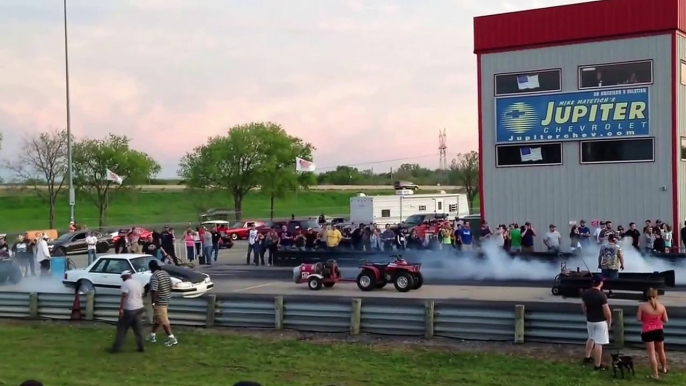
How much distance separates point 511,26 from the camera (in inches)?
1244

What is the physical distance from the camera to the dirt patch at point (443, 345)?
1254 cm

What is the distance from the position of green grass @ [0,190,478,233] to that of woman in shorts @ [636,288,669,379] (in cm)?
5370

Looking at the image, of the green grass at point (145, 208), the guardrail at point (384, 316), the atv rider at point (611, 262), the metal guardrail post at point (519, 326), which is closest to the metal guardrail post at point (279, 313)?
the guardrail at point (384, 316)

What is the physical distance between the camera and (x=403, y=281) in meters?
21.3

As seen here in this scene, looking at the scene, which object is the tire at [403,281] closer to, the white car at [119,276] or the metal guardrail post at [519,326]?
the white car at [119,276]

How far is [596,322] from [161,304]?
25.4 feet

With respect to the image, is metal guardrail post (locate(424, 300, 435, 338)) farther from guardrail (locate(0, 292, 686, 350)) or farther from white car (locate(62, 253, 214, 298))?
white car (locate(62, 253, 214, 298))

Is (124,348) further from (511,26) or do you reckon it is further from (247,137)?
(247,137)

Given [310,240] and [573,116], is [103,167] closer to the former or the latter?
[310,240]

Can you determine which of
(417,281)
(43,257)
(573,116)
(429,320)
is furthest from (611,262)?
(43,257)

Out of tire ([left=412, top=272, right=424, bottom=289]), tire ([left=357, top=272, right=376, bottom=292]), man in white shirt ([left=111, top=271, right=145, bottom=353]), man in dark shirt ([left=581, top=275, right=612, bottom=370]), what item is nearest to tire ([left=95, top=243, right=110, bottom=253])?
tire ([left=357, top=272, right=376, bottom=292])

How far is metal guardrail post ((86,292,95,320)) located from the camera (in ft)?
57.3

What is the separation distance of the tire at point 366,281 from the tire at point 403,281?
23.1 inches

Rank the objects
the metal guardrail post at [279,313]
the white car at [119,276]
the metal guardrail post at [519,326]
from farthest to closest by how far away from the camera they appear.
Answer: the white car at [119,276]
the metal guardrail post at [279,313]
the metal guardrail post at [519,326]
